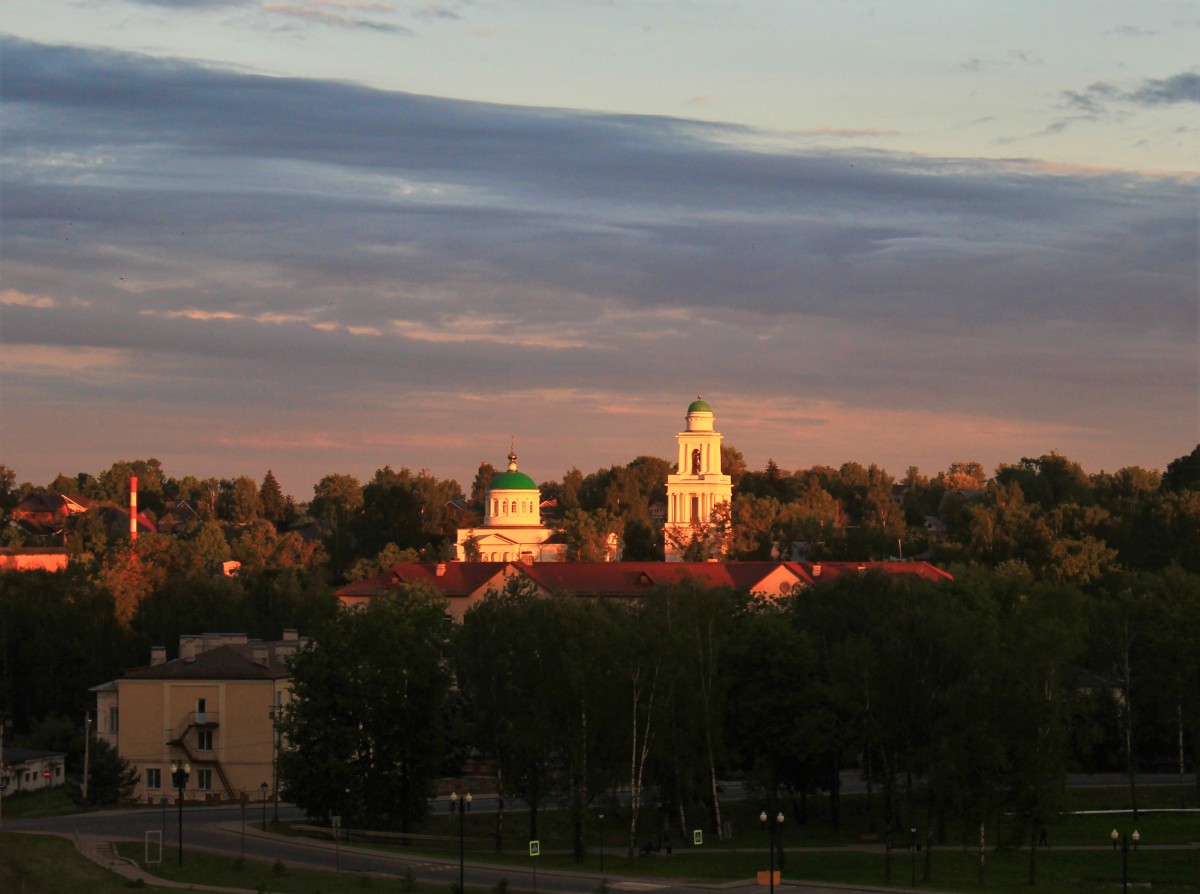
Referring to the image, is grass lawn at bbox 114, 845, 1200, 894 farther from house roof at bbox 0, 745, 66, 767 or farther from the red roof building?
the red roof building

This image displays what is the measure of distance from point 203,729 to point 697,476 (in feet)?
281

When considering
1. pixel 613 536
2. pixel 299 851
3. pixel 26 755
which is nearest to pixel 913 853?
pixel 299 851

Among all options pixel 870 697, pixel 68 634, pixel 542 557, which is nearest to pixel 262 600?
pixel 68 634

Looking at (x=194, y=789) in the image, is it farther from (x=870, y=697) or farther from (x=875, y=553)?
(x=875, y=553)

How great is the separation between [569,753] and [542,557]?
79.6 m

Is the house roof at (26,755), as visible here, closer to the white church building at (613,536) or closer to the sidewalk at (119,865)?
the sidewalk at (119,865)

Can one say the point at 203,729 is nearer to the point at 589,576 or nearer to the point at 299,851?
the point at 299,851

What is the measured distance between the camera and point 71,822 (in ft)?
224

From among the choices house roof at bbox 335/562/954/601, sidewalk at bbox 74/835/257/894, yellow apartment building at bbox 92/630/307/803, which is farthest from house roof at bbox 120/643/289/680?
house roof at bbox 335/562/954/601

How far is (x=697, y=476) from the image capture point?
160m

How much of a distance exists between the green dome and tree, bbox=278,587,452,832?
249ft

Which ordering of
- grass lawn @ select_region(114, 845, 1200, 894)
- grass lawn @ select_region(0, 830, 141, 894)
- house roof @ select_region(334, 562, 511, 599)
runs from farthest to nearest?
house roof @ select_region(334, 562, 511, 599)
grass lawn @ select_region(114, 845, 1200, 894)
grass lawn @ select_region(0, 830, 141, 894)

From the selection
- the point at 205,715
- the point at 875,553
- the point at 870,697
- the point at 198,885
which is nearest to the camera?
the point at 198,885

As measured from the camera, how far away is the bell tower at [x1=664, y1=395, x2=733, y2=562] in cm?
15962
